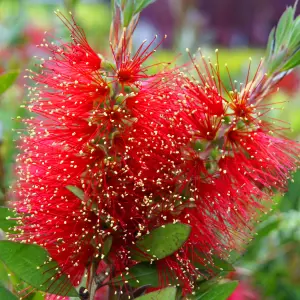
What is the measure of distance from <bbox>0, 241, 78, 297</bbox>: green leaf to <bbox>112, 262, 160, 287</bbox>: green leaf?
0.09 metres

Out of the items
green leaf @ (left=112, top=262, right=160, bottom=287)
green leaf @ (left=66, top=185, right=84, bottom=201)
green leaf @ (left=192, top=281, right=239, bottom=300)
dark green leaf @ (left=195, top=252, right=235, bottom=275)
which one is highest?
green leaf @ (left=66, top=185, right=84, bottom=201)

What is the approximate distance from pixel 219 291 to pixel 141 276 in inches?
5.2

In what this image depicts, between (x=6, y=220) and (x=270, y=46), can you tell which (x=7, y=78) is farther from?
(x=270, y=46)

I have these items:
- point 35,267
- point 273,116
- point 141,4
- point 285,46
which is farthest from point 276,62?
point 273,116

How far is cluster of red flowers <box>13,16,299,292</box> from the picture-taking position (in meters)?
1.04

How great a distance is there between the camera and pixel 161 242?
3.42 ft

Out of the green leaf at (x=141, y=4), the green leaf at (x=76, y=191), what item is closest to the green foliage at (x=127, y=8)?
the green leaf at (x=141, y=4)

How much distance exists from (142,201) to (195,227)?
12cm

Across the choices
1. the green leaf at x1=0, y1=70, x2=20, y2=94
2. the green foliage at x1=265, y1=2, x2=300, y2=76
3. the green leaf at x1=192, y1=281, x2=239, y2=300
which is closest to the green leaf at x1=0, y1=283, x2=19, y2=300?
the green leaf at x1=192, y1=281, x2=239, y2=300

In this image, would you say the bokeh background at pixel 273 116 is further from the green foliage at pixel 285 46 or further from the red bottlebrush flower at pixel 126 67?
the red bottlebrush flower at pixel 126 67

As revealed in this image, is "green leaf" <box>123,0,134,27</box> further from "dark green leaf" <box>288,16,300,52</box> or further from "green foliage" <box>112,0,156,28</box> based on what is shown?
"dark green leaf" <box>288,16,300,52</box>

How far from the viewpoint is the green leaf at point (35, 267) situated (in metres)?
1.06

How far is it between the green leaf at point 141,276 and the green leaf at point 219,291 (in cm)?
8

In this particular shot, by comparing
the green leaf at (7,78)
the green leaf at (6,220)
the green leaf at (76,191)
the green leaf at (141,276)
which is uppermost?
the green leaf at (7,78)
